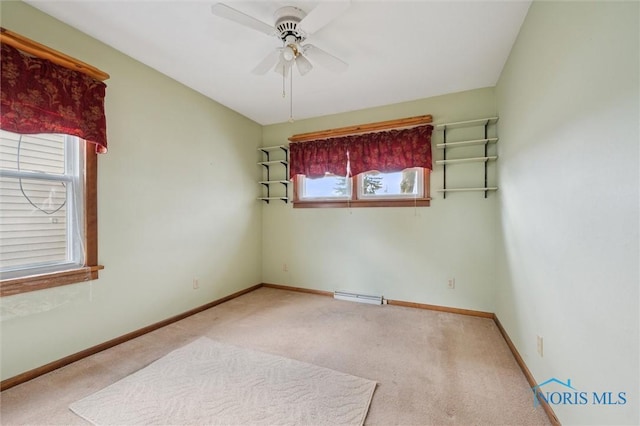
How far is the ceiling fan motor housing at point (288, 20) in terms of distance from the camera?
5.81 feet

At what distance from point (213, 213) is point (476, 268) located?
3181 millimetres

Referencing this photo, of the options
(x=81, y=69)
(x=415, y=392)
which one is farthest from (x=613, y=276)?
(x=81, y=69)

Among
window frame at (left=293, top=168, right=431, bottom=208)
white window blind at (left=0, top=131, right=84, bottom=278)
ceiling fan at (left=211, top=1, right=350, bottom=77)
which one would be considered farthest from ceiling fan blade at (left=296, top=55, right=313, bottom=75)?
white window blind at (left=0, top=131, right=84, bottom=278)

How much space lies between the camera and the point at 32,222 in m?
1.88

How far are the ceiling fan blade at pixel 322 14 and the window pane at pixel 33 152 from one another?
202cm

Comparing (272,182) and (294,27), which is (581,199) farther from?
(272,182)

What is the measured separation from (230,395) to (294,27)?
2.46 metres

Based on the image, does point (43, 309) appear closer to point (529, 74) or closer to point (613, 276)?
point (613, 276)

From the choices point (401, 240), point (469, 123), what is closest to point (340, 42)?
point (469, 123)

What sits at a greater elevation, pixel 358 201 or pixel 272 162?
pixel 272 162

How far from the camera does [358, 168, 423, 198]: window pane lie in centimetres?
332

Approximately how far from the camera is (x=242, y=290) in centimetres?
378

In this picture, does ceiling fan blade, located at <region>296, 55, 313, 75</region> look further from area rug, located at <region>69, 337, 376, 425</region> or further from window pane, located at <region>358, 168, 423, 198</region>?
area rug, located at <region>69, 337, 376, 425</region>

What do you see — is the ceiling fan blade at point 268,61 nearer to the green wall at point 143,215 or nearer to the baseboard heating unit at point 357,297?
the green wall at point 143,215
